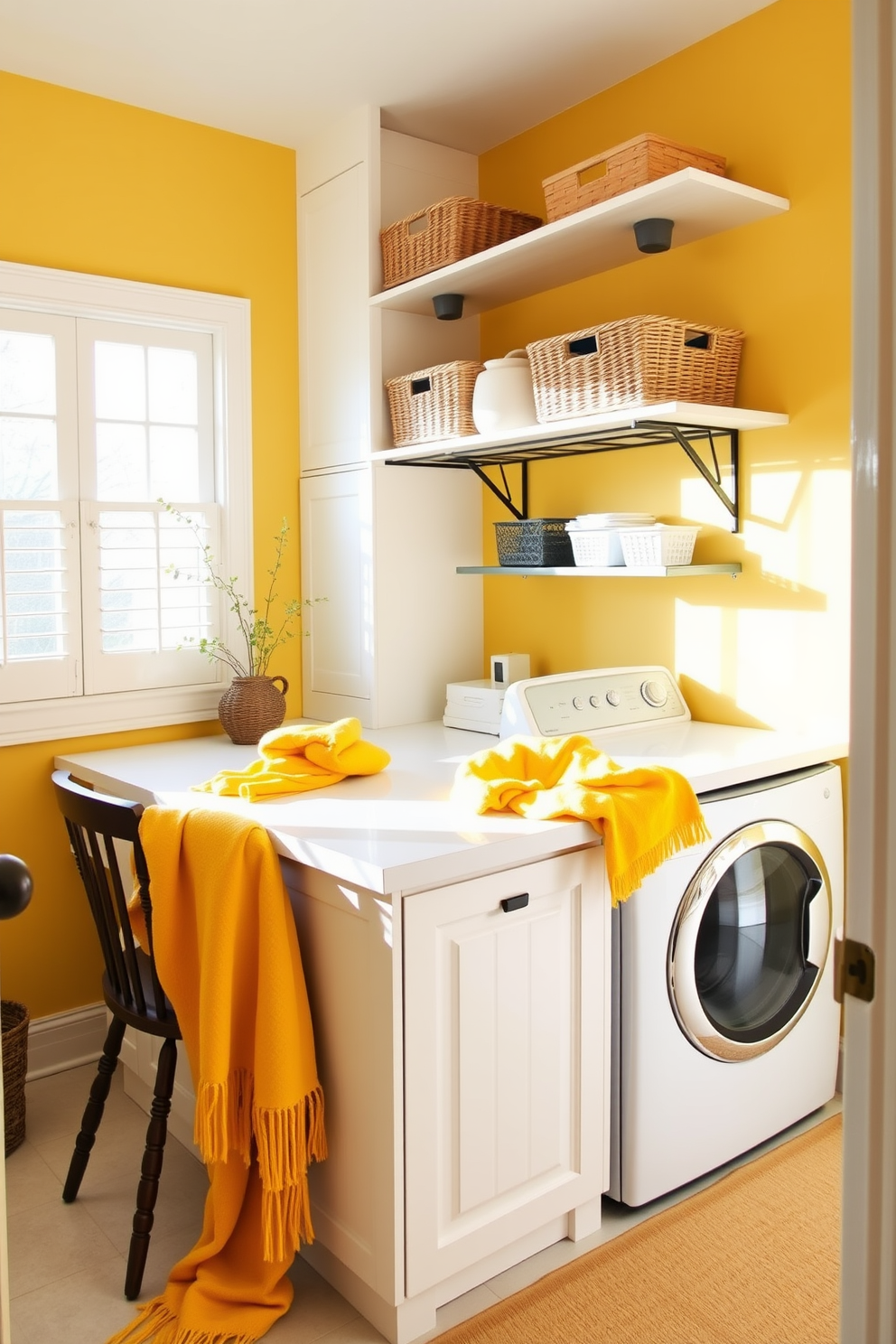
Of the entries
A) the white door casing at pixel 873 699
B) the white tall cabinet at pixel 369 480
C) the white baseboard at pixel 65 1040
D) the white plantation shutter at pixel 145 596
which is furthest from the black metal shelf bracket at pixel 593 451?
the white baseboard at pixel 65 1040

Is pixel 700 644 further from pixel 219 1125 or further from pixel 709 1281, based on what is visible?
pixel 219 1125

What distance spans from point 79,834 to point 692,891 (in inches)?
46.7

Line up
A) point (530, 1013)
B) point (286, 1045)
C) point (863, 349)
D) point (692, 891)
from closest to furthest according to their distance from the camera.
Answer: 1. point (863, 349)
2. point (286, 1045)
3. point (530, 1013)
4. point (692, 891)

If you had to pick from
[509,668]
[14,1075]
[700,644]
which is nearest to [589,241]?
[700,644]

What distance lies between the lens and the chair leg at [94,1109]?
6.89ft

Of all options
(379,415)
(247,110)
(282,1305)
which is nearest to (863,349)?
(282,1305)

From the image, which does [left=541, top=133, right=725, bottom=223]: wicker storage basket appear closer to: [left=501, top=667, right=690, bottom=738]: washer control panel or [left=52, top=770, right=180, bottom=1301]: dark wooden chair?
[left=501, top=667, right=690, bottom=738]: washer control panel

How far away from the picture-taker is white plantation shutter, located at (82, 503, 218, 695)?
2.78 metres

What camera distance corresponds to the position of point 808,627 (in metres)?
2.40

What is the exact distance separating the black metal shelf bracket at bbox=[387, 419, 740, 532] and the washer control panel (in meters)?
0.43

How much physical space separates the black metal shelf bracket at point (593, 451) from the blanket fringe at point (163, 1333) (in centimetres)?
184

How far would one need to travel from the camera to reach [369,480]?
292 centimetres

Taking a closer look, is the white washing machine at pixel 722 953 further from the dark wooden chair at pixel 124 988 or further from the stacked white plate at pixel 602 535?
the dark wooden chair at pixel 124 988

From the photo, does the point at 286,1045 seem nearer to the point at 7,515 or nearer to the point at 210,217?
the point at 7,515
